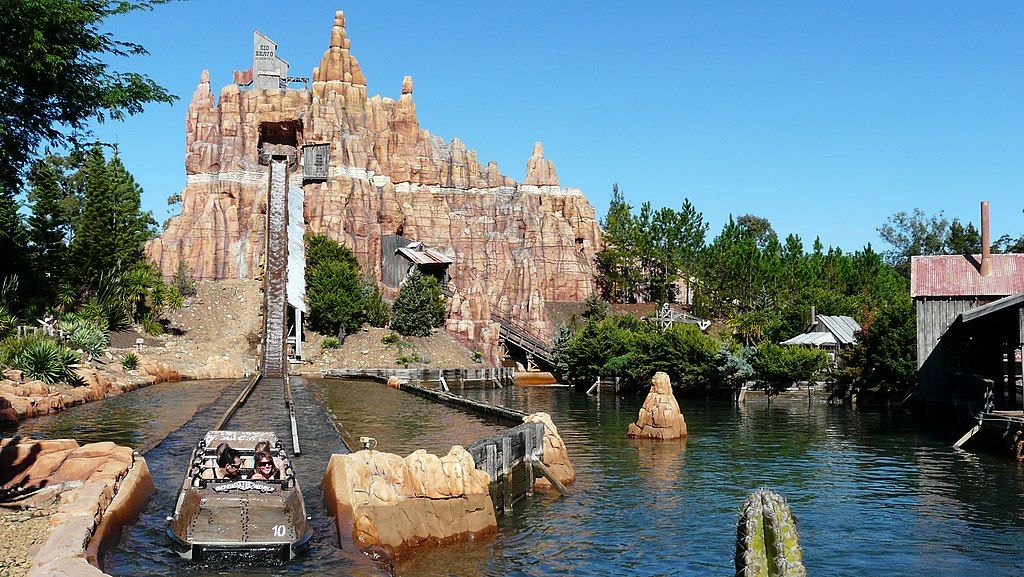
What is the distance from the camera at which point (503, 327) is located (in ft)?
303

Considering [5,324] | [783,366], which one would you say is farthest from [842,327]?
[5,324]

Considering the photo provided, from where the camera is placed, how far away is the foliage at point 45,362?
116 feet

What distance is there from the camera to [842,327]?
67438 mm

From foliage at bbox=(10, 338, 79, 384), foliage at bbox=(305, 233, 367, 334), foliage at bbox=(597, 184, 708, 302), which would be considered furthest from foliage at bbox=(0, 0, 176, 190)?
foliage at bbox=(597, 184, 708, 302)

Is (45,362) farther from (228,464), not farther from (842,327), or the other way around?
(842,327)

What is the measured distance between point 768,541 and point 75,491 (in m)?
12.2

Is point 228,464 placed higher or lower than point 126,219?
lower

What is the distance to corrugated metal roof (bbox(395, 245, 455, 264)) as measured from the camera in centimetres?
9088

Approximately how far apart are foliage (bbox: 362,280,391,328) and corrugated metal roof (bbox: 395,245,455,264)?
356 inches

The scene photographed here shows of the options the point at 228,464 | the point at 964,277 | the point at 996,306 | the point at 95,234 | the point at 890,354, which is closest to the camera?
the point at 228,464

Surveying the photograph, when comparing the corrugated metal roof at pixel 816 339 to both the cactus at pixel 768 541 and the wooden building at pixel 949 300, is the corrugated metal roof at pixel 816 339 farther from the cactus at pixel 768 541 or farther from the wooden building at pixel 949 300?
the cactus at pixel 768 541

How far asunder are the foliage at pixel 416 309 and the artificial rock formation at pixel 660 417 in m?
45.5

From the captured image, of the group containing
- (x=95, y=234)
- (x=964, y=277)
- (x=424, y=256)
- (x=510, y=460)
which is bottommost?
(x=510, y=460)

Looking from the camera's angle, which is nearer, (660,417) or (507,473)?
(507,473)
